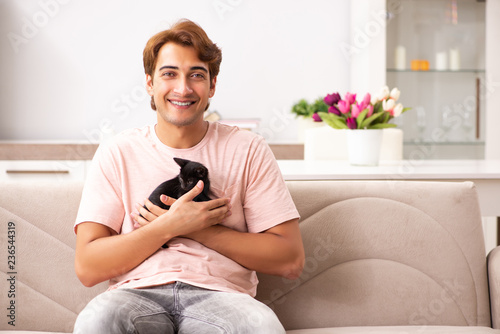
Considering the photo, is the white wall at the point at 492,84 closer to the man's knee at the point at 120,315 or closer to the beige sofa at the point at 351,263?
the beige sofa at the point at 351,263

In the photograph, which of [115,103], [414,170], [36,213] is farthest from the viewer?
[115,103]

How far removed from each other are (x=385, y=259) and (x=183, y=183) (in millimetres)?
640

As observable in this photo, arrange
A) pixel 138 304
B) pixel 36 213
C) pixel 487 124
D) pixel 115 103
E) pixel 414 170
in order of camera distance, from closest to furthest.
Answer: pixel 138 304 → pixel 36 213 → pixel 414 170 → pixel 487 124 → pixel 115 103

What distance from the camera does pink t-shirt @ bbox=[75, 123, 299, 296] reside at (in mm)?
1272

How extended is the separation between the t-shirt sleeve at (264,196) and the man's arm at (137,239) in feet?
0.36

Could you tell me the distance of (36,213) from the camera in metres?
1.51

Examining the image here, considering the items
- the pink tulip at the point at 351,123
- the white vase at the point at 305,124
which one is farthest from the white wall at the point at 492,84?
the pink tulip at the point at 351,123

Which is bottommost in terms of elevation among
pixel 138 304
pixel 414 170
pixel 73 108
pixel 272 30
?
pixel 138 304

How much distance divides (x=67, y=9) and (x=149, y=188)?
264 centimetres

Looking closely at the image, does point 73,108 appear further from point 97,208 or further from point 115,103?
point 97,208

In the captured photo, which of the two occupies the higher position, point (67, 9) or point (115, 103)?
point (67, 9)

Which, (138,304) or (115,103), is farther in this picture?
(115,103)

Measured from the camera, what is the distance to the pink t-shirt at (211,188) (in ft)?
4.17

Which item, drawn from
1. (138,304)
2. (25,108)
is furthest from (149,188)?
(25,108)
